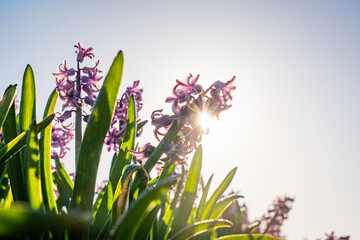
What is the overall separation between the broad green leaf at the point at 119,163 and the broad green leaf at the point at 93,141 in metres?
0.16

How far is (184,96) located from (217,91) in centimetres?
20

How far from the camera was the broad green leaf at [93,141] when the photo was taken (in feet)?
5.23

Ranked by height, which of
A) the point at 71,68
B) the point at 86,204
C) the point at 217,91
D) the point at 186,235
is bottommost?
the point at 186,235

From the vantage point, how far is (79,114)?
2.33 metres

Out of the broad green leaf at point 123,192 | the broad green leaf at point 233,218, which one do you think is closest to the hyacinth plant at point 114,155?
the broad green leaf at point 123,192

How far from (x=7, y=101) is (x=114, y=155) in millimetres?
864

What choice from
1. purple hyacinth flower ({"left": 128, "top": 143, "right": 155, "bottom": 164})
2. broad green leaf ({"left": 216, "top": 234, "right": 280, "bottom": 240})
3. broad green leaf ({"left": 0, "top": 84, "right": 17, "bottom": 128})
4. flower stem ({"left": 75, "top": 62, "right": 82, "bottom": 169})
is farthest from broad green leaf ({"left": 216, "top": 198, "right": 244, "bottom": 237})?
broad green leaf ({"left": 0, "top": 84, "right": 17, "bottom": 128})

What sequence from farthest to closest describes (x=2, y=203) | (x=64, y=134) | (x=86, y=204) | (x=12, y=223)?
(x=64, y=134), (x=2, y=203), (x=86, y=204), (x=12, y=223)

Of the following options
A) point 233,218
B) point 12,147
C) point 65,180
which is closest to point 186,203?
point 233,218

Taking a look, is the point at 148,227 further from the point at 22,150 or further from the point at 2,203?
the point at 2,203

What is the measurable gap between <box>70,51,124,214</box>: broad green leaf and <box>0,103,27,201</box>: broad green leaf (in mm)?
279

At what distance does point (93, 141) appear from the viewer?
165cm

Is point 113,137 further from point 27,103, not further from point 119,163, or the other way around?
point 27,103

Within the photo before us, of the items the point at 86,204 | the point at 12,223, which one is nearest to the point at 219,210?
the point at 86,204
